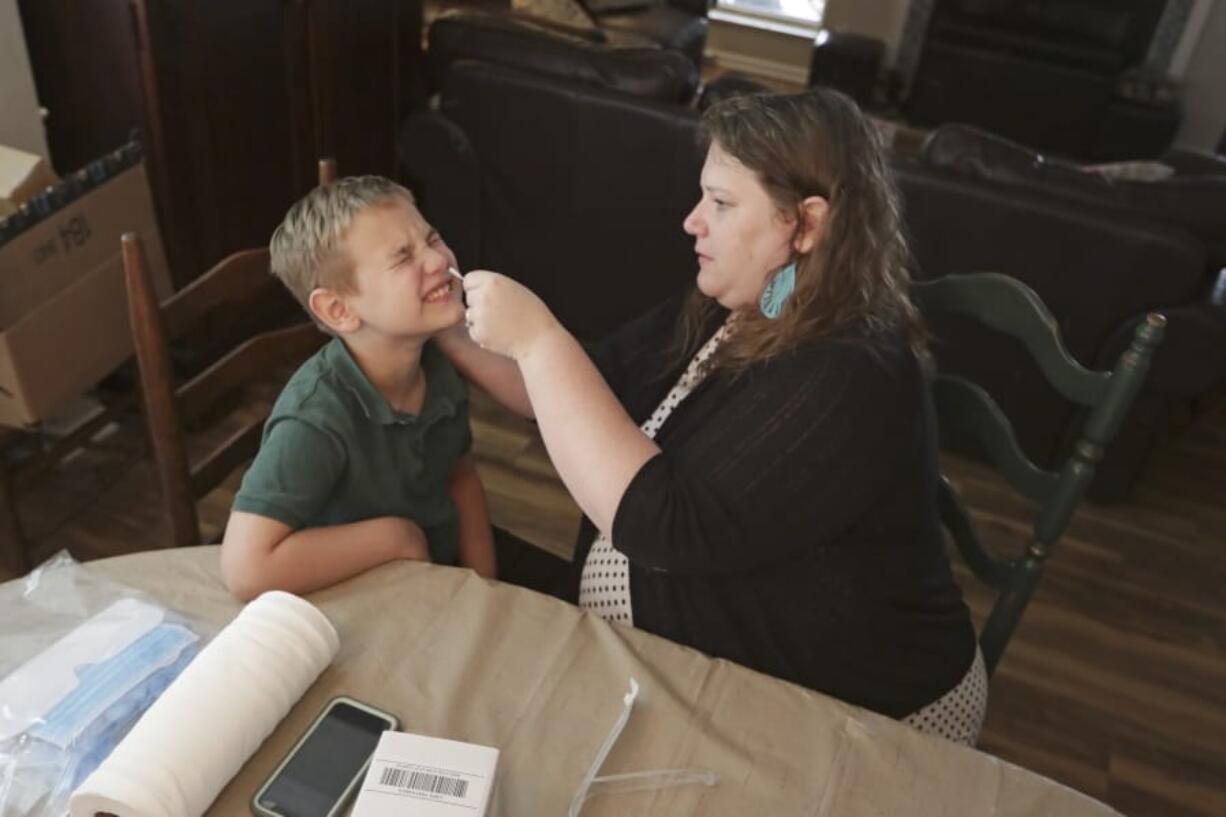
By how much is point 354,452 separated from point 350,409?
48 mm

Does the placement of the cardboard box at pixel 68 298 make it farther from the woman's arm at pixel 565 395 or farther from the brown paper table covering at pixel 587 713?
the woman's arm at pixel 565 395

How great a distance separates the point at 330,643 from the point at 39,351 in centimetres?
121

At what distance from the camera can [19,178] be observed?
5.86 ft

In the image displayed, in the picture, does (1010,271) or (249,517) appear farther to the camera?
(1010,271)

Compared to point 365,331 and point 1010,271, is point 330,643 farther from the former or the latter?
point 1010,271

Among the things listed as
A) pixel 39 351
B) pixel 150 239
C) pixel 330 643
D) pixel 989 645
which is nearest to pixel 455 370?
pixel 330 643

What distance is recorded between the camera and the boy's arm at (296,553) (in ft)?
3.05

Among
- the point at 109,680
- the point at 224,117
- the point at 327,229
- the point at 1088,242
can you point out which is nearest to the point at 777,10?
the point at 1088,242

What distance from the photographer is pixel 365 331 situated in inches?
44.1

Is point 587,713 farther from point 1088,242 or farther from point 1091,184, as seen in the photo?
point 1091,184

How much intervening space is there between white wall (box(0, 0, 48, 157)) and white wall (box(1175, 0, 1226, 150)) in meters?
5.15

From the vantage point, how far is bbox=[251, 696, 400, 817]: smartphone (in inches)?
29.3

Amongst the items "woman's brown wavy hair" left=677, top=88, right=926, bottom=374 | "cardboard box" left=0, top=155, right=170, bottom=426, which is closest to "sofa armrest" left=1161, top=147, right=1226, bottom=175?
"woman's brown wavy hair" left=677, top=88, right=926, bottom=374

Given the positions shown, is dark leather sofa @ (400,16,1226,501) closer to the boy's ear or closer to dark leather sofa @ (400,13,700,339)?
dark leather sofa @ (400,13,700,339)
